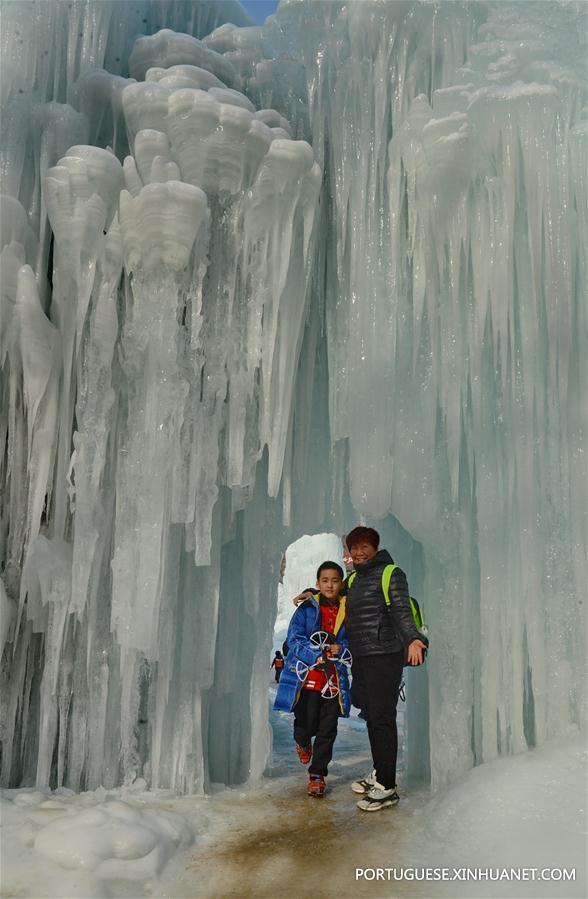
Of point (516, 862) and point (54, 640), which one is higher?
point (54, 640)

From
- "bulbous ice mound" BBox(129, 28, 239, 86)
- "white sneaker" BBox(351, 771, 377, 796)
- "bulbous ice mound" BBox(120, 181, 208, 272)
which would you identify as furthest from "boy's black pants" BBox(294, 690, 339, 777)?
"bulbous ice mound" BBox(129, 28, 239, 86)

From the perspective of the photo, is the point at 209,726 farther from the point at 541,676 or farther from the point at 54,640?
the point at 541,676

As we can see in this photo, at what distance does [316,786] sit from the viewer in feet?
16.1

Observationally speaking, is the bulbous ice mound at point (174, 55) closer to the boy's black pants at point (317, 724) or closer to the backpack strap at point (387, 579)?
the backpack strap at point (387, 579)

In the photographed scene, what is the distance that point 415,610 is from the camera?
14.5ft

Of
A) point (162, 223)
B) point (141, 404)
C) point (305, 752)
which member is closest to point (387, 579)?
point (305, 752)

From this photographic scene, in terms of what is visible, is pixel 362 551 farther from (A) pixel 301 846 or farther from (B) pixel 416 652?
(A) pixel 301 846

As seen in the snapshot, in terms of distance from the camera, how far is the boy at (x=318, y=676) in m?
4.90

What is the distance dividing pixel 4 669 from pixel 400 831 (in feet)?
10.6

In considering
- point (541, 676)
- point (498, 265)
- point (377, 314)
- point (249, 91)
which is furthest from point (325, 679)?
point (249, 91)

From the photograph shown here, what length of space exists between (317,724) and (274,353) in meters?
2.79

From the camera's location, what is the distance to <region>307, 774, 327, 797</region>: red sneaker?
490cm

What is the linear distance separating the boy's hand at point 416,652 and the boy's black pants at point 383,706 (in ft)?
0.97

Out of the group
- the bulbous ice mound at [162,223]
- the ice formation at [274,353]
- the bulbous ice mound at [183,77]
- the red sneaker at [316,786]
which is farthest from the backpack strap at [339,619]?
the bulbous ice mound at [183,77]
